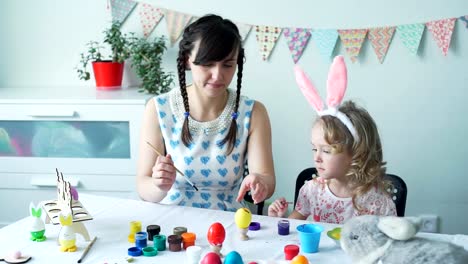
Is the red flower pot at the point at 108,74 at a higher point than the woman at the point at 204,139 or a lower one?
higher

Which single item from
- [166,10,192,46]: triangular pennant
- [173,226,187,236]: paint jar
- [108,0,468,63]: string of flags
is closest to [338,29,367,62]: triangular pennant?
[108,0,468,63]: string of flags

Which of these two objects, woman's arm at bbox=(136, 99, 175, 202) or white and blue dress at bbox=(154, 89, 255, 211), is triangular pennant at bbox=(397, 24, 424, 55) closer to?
white and blue dress at bbox=(154, 89, 255, 211)

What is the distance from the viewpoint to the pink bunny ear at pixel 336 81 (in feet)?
4.81

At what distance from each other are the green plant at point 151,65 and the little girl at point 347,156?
1000 mm

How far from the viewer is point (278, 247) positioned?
120 cm

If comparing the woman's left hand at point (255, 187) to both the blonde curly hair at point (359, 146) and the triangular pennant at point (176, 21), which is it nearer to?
the blonde curly hair at point (359, 146)

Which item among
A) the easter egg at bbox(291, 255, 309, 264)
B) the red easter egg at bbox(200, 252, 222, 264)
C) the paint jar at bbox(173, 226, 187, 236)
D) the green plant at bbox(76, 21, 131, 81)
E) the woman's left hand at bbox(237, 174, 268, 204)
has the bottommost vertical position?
the paint jar at bbox(173, 226, 187, 236)

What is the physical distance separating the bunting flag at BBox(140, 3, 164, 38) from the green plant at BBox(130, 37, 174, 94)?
65mm

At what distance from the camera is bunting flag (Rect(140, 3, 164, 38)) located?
2.55 metres

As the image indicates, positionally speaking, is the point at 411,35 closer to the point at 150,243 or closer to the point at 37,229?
the point at 150,243

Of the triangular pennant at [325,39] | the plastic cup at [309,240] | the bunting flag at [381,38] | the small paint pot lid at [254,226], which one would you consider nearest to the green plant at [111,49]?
the triangular pennant at [325,39]

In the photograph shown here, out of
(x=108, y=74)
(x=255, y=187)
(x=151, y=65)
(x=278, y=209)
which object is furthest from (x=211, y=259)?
(x=108, y=74)

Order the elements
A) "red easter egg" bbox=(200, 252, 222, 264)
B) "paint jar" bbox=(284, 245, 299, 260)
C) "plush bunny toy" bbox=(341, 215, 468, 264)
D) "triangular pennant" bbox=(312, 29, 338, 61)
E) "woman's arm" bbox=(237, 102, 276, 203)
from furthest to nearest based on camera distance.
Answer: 1. "triangular pennant" bbox=(312, 29, 338, 61)
2. "woman's arm" bbox=(237, 102, 276, 203)
3. "paint jar" bbox=(284, 245, 299, 260)
4. "red easter egg" bbox=(200, 252, 222, 264)
5. "plush bunny toy" bbox=(341, 215, 468, 264)

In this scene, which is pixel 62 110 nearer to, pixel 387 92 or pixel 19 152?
pixel 19 152
